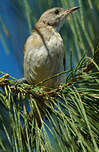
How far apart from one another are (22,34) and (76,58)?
0.79 m

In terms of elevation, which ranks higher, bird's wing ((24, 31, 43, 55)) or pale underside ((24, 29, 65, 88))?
bird's wing ((24, 31, 43, 55))

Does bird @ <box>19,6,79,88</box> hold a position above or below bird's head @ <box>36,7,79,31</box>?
below

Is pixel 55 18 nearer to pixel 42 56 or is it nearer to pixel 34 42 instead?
pixel 34 42

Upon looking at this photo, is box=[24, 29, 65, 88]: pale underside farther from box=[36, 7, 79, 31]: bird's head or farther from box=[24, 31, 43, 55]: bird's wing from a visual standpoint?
box=[36, 7, 79, 31]: bird's head

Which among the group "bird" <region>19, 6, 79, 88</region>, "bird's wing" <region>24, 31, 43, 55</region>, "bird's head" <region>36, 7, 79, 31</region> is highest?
"bird's head" <region>36, 7, 79, 31</region>

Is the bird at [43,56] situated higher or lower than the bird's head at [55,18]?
lower

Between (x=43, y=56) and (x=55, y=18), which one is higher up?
(x=55, y=18)

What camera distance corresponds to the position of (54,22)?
2695 mm

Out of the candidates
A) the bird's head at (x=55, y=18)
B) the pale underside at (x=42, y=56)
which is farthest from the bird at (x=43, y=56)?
Result: the bird's head at (x=55, y=18)

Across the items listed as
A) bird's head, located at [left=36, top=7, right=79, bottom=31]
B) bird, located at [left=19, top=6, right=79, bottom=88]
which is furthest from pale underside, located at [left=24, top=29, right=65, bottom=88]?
bird's head, located at [left=36, top=7, right=79, bottom=31]

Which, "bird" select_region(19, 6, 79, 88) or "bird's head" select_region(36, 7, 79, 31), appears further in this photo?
"bird's head" select_region(36, 7, 79, 31)

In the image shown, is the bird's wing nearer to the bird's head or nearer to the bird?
the bird

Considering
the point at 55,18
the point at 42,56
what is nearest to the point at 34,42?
the point at 42,56

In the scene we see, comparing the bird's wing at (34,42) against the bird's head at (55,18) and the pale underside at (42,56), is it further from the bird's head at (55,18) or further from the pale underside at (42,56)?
the bird's head at (55,18)
